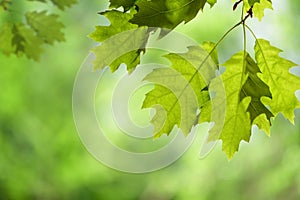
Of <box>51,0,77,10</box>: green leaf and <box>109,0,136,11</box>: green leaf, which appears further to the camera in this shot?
<box>51,0,77,10</box>: green leaf

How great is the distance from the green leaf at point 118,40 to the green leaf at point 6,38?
0.49m

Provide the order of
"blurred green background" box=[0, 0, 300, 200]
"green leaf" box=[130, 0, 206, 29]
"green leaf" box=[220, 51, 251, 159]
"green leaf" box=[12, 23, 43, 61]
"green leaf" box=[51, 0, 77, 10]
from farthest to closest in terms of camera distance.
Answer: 1. "blurred green background" box=[0, 0, 300, 200]
2. "green leaf" box=[12, 23, 43, 61]
3. "green leaf" box=[51, 0, 77, 10]
4. "green leaf" box=[220, 51, 251, 159]
5. "green leaf" box=[130, 0, 206, 29]

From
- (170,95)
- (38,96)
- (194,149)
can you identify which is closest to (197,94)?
(170,95)

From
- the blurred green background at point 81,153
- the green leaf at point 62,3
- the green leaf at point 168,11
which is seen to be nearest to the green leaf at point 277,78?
the green leaf at point 168,11

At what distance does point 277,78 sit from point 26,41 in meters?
0.63

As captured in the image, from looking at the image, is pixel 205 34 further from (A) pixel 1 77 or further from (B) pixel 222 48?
(A) pixel 1 77

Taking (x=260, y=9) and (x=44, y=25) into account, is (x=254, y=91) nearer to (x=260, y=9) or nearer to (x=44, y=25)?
(x=260, y=9)

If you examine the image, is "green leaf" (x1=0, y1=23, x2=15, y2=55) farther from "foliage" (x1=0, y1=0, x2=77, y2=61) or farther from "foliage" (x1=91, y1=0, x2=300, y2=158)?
"foliage" (x1=91, y1=0, x2=300, y2=158)

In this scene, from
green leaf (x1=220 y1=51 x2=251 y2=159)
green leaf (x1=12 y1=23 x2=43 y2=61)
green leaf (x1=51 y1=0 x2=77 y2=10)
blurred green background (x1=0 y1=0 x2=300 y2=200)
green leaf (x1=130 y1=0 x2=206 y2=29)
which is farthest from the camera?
blurred green background (x1=0 y1=0 x2=300 y2=200)

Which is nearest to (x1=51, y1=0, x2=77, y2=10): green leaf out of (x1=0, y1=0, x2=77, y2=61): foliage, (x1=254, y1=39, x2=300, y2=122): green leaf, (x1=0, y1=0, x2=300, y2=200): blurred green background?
(x1=0, y1=0, x2=77, y2=61): foliage

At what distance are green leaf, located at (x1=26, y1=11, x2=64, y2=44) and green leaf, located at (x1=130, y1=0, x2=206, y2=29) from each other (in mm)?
611

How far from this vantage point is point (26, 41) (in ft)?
3.86

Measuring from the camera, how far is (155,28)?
0.64 metres

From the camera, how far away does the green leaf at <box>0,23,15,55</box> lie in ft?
3.80
